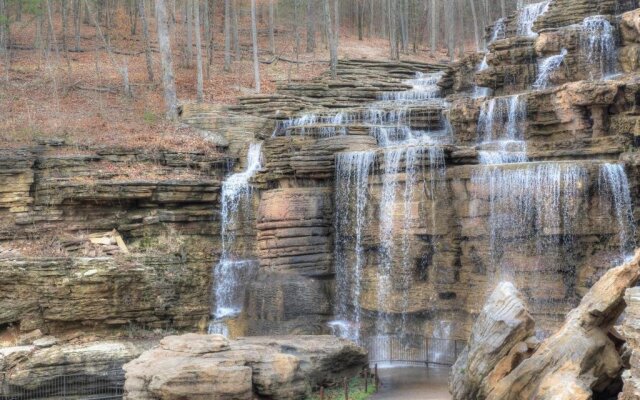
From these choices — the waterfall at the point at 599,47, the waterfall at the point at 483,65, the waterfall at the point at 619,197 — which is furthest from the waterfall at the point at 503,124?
the waterfall at the point at 483,65

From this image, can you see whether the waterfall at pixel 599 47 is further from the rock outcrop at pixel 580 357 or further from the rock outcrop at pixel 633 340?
the rock outcrop at pixel 633 340

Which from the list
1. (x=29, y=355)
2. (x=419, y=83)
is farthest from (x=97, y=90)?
(x=29, y=355)

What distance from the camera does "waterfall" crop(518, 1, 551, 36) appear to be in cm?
2820

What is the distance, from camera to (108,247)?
1872 centimetres

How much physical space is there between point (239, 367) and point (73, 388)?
5081 millimetres

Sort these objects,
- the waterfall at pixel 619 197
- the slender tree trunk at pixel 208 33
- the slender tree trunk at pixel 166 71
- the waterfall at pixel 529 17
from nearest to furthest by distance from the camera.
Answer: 1. the waterfall at pixel 619 197
2. the slender tree trunk at pixel 166 71
3. the waterfall at pixel 529 17
4. the slender tree trunk at pixel 208 33

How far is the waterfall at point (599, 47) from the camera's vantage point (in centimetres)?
2181

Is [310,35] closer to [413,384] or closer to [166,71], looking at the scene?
[166,71]

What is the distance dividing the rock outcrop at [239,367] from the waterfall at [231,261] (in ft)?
14.6

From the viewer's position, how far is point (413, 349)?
17.4 meters

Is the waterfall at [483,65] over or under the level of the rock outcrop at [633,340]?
over

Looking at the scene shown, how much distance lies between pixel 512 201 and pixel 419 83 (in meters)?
15.1

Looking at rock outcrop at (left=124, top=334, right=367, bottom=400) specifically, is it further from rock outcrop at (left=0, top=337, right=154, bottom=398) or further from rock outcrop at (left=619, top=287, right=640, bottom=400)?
rock outcrop at (left=619, top=287, right=640, bottom=400)

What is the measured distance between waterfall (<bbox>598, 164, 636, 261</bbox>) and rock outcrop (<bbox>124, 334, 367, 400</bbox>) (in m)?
6.96
